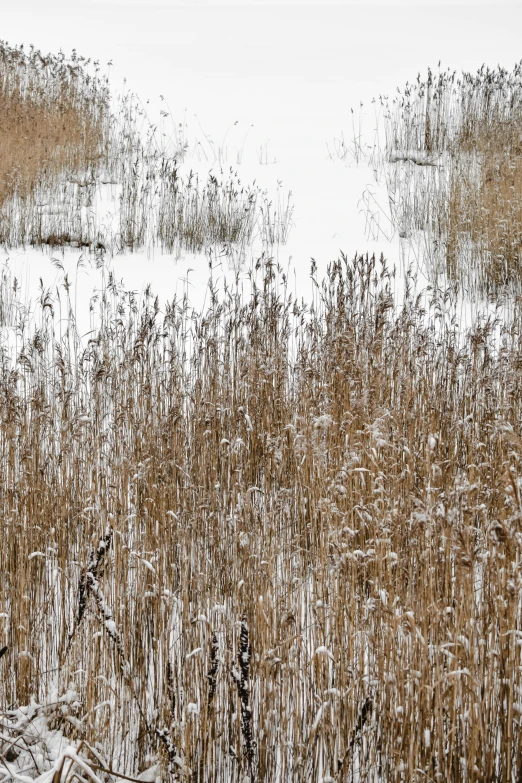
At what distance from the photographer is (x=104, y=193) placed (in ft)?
28.4

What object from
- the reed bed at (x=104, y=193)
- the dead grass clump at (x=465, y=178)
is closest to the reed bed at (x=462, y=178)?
the dead grass clump at (x=465, y=178)

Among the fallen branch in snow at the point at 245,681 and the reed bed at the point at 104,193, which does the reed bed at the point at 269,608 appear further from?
the reed bed at the point at 104,193

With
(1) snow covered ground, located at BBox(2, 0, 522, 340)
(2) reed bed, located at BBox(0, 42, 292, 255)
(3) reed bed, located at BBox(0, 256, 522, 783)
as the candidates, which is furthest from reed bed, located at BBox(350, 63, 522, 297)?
(3) reed bed, located at BBox(0, 256, 522, 783)

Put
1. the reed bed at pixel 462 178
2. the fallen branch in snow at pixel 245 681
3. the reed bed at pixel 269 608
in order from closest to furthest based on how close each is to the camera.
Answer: the fallen branch in snow at pixel 245 681
the reed bed at pixel 269 608
the reed bed at pixel 462 178

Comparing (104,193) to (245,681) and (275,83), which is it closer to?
(245,681)

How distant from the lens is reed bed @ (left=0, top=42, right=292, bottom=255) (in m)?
7.59

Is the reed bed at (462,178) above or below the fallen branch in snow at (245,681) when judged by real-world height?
above

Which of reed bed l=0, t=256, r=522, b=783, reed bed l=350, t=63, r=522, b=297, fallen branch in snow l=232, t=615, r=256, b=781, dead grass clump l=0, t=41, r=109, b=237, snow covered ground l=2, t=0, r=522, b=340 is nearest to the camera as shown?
fallen branch in snow l=232, t=615, r=256, b=781

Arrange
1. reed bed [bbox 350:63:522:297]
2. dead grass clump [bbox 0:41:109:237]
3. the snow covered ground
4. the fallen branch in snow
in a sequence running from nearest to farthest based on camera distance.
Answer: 1. the fallen branch in snow
2. reed bed [bbox 350:63:522:297]
3. the snow covered ground
4. dead grass clump [bbox 0:41:109:237]

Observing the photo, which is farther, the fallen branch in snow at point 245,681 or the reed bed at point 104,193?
the reed bed at point 104,193

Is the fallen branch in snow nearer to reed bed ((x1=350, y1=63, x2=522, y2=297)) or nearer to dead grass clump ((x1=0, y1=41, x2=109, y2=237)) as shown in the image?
reed bed ((x1=350, y1=63, x2=522, y2=297))

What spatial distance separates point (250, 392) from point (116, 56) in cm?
2006

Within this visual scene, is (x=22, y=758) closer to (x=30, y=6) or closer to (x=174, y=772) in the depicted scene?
(x=174, y=772)

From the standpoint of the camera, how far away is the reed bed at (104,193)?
7.59m
